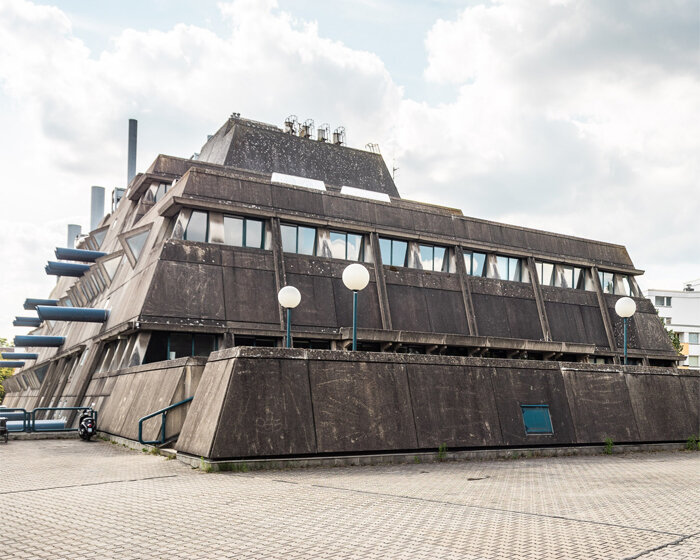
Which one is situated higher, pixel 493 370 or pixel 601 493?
pixel 493 370

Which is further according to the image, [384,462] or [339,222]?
[339,222]

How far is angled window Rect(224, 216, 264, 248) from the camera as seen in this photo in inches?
930

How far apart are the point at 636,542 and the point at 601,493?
10.8 ft

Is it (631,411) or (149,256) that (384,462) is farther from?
(149,256)

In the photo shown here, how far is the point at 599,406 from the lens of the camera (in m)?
15.7

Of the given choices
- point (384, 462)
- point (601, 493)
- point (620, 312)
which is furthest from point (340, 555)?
point (620, 312)

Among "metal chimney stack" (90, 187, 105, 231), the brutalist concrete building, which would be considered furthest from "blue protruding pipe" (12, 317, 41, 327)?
"metal chimney stack" (90, 187, 105, 231)

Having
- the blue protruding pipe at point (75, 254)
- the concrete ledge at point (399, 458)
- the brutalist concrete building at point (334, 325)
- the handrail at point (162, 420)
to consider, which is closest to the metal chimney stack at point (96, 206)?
the brutalist concrete building at point (334, 325)

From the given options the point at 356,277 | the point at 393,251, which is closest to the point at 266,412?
the point at 356,277

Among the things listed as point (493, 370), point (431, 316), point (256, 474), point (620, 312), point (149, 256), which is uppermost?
point (149, 256)

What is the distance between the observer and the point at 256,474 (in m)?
10.7

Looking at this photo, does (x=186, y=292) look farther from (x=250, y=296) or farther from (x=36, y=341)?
(x=36, y=341)

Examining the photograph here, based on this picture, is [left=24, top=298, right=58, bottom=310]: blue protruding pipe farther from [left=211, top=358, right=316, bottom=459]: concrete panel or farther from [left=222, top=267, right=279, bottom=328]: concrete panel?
[left=211, top=358, right=316, bottom=459]: concrete panel

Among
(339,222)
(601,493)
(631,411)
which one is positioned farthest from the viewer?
(339,222)
